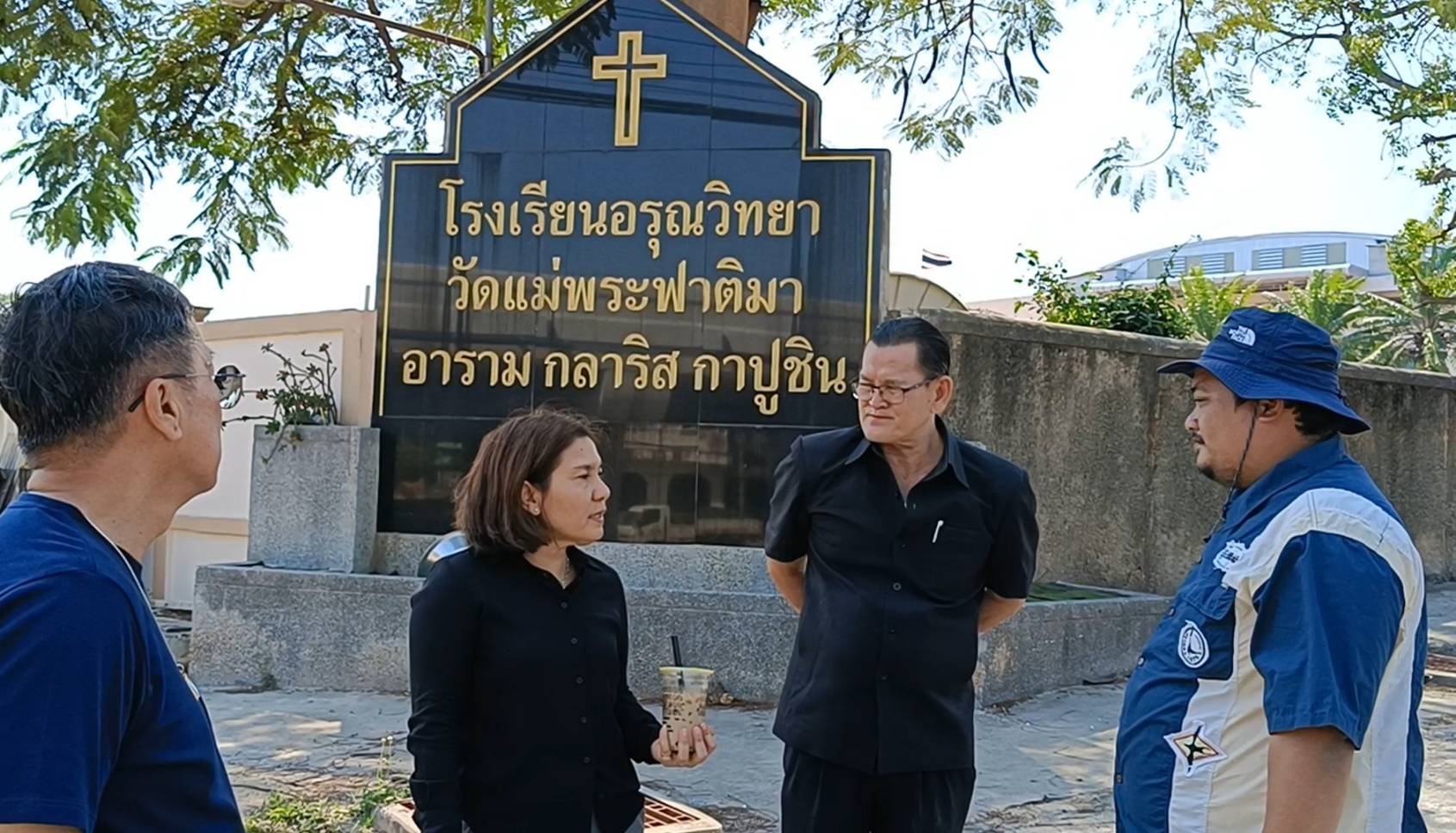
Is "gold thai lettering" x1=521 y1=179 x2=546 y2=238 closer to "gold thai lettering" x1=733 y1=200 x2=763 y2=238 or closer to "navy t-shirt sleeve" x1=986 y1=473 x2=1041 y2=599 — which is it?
"gold thai lettering" x1=733 y1=200 x2=763 y2=238

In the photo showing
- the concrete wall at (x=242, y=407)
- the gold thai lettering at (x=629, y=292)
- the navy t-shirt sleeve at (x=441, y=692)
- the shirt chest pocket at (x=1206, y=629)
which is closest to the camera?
the shirt chest pocket at (x=1206, y=629)

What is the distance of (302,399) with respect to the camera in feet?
26.3

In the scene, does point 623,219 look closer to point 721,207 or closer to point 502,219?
point 721,207

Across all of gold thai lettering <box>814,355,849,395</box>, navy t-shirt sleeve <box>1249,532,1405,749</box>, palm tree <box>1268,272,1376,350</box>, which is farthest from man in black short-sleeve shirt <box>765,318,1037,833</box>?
palm tree <box>1268,272,1376,350</box>

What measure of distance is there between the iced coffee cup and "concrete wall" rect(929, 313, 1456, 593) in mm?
5298

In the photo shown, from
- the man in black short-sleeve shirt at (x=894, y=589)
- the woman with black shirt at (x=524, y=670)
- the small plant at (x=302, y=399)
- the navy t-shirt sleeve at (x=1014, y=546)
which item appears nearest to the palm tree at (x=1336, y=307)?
the small plant at (x=302, y=399)

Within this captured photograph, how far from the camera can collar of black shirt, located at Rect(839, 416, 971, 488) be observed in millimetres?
3367

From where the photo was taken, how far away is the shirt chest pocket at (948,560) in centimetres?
330

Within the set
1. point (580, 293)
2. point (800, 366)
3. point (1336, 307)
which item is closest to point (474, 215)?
point (580, 293)

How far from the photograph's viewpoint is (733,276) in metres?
7.38

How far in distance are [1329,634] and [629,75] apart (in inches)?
244

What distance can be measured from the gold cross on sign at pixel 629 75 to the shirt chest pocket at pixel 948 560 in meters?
4.82

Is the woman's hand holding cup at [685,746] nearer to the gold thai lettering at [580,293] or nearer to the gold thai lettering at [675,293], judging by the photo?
the gold thai lettering at [675,293]

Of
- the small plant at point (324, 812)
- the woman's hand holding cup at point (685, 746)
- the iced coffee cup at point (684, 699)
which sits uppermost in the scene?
the iced coffee cup at point (684, 699)
